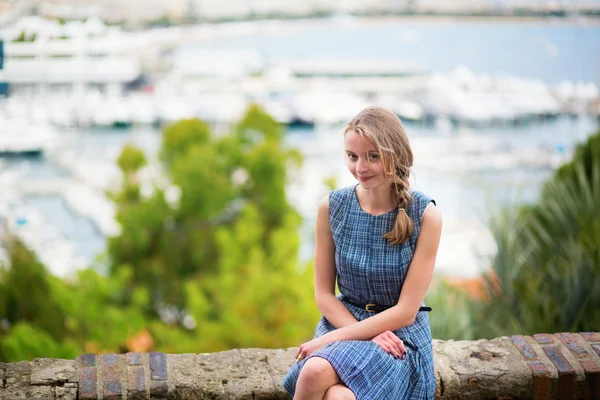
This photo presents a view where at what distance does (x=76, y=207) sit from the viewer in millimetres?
36438

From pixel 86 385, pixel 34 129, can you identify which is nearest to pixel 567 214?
pixel 86 385

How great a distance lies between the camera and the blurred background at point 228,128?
14.3m

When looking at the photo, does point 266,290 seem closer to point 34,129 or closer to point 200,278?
point 200,278

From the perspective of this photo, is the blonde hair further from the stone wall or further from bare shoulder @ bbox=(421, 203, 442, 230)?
the stone wall

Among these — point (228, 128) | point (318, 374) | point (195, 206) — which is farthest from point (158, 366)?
point (228, 128)

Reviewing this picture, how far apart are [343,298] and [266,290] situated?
868 cm

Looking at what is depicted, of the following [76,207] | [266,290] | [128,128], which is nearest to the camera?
[266,290]

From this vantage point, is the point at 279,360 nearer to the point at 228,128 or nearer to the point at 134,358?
the point at 134,358

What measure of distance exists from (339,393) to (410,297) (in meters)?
0.37

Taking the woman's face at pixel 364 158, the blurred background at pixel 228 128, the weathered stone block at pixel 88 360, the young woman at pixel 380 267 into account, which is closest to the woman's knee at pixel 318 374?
the young woman at pixel 380 267

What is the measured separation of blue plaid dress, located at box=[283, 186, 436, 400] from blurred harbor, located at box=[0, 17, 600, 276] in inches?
1278

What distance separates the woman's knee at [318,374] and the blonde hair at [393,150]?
42 centimetres

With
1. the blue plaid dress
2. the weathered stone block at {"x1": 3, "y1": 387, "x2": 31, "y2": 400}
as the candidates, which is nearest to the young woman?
the blue plaid dress

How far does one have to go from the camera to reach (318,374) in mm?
2059
